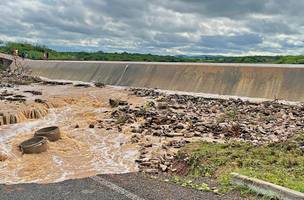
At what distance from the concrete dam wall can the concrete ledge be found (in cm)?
1357

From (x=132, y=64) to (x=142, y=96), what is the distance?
9.25m

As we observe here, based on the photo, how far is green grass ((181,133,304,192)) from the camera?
7.51m

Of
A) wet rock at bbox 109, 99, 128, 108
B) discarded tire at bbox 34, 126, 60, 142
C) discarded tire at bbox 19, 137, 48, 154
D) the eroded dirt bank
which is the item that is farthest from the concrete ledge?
wet rock at bbox 109, 99, 128, 108

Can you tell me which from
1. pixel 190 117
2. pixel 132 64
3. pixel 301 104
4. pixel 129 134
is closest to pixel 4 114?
pixel 129 134

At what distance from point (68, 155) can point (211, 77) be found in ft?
48.7

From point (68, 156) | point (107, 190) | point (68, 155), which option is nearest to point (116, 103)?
point (68, 155)

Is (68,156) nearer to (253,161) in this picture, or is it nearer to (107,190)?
(107,190)

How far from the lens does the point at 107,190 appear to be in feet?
25.1

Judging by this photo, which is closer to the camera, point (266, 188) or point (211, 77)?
point (266, 188)

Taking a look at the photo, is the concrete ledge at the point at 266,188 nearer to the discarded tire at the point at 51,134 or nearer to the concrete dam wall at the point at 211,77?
the discarded tire at the point at 51,134

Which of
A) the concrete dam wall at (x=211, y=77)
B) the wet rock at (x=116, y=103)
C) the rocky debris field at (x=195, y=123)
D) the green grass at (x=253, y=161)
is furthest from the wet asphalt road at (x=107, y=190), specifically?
the concrete dam wall at (x=211, y=77)

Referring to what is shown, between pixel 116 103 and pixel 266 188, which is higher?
pixel 266 188

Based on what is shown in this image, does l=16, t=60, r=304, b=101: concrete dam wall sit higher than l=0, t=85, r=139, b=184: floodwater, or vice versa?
l=16, t=60, r=304, b=101: concrete dam wall

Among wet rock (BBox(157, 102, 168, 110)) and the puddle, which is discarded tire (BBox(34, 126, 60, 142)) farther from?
wet rock (BBox(157, 102, 168, 110))
